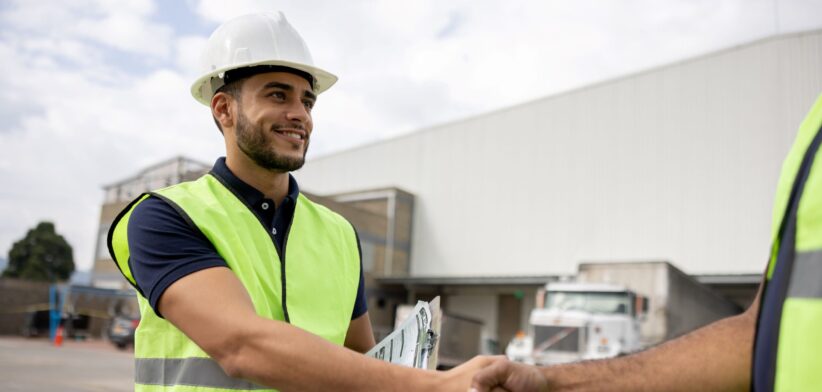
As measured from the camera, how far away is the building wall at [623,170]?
78.4 feet

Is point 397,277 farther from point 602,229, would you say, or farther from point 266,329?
point 266,329

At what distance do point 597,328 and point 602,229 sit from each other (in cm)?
1244

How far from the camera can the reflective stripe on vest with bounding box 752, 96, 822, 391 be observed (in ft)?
2.83

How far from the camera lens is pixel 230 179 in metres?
2.11

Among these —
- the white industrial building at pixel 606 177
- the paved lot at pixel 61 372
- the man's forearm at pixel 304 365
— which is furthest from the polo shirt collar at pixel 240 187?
the white industrial building at pixel 606 177

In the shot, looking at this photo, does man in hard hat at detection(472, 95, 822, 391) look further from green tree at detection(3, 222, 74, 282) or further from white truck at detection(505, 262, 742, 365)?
green tree at detection(3, 222, 74, 282)

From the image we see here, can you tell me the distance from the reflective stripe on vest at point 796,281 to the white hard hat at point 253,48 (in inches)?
61.0

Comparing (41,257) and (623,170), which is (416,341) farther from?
(41,257)

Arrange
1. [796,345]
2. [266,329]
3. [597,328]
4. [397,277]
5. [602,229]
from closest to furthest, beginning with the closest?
[796,345]
[266,329]
[597,328]
[602,229]
[397,277]

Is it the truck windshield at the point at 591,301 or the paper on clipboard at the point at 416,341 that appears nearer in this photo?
the paper on clipboard at the point at 416,341

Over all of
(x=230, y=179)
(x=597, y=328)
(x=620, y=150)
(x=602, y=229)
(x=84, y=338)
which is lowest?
(x=84, y=338)

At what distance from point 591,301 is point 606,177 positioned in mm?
12706

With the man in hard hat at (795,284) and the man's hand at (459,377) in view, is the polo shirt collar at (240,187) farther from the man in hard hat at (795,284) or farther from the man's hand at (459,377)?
the man in hard hat at (795,284)

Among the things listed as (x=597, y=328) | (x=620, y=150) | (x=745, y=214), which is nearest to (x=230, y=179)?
(x=597, y=328)
